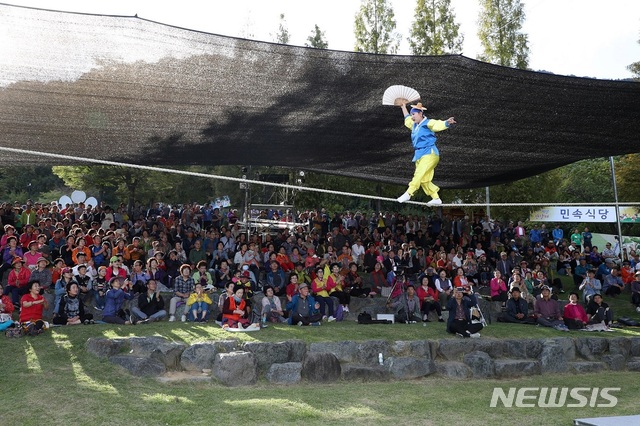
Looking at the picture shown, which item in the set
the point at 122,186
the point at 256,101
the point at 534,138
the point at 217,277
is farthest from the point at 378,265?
the point at 122,186

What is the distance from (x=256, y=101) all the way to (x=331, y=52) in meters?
1.30

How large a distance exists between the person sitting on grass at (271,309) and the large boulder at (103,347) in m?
2.29

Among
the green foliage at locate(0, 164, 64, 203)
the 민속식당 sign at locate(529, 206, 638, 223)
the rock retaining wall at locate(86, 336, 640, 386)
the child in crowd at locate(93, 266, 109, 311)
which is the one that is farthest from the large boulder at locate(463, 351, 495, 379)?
the green foliage at locate(0, 164, 64, 203)

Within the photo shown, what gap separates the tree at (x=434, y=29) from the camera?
17875 millimetres

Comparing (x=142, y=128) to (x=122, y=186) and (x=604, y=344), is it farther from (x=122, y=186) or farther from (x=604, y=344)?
(x=122, y=186)

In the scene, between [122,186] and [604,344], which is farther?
[122,186]

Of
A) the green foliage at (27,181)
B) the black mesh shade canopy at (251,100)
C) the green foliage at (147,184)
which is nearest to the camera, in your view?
the black mesh shade canopy at (251,100)

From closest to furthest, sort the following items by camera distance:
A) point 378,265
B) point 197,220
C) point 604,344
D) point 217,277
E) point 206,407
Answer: point 206,407
point 604,344
point 217,277
point 378,265
point 197,220

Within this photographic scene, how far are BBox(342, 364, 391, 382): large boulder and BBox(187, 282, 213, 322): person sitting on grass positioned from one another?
2.38 metres

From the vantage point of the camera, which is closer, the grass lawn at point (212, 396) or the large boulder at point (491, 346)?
the grass lawn at point (212, 396)

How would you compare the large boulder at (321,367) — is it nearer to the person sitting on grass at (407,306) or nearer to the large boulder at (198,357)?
the large boulder at (198,357)

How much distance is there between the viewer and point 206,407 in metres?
5.91

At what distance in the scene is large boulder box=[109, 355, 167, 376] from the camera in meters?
6.70

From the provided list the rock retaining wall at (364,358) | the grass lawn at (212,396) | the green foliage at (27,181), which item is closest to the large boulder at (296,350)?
the rock retaining wall at (364,358)
